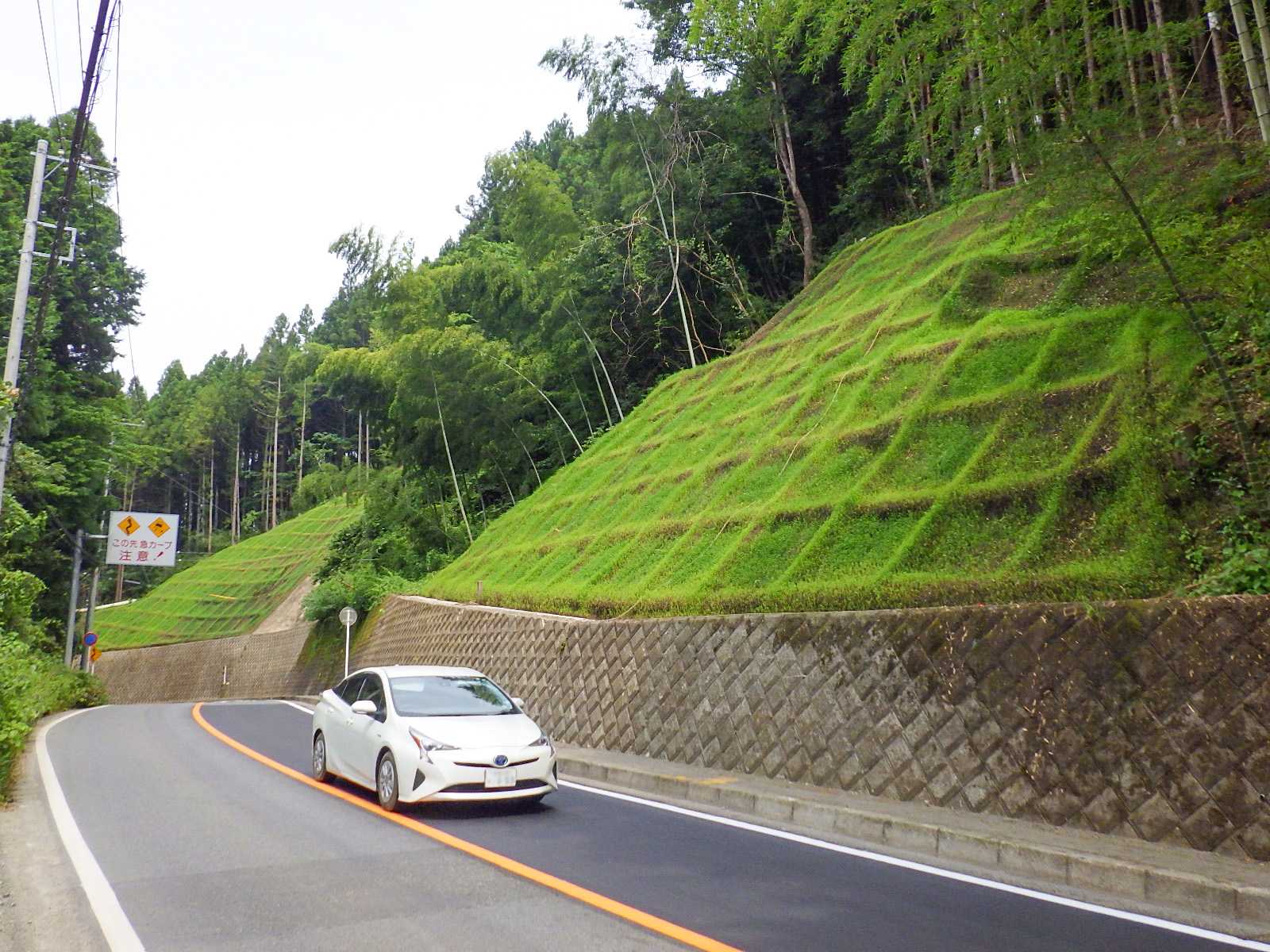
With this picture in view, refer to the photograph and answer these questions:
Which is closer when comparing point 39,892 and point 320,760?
point 39,892

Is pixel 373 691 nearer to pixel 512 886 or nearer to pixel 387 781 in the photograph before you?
pixel 387 781

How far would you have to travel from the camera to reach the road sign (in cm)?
3039

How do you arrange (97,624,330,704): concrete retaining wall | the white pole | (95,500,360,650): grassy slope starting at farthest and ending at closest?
(95,500,360,650): grassy slope, (97,624,330,704): concrete retaining wall, the white pole

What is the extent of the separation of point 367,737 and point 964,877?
5596mm

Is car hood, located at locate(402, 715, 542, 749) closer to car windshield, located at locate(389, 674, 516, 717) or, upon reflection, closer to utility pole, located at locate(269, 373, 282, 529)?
car windshield, located at locate(389, 674, 516, 717)

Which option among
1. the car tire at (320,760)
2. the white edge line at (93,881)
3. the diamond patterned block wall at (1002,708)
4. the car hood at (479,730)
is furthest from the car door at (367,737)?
the diamond patterned block wall at (1002,708)

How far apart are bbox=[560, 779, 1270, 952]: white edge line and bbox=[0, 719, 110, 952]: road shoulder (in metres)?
4.63

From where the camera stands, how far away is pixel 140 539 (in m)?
30.9

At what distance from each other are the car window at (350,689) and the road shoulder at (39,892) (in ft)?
9.34

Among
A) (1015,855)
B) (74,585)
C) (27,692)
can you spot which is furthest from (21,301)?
(1015,855)

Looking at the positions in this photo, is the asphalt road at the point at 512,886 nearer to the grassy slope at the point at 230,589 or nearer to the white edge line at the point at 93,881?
the white edge line at the point at 93,881

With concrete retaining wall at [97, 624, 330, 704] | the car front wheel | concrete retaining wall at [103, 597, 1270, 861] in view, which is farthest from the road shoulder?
concrete retaining wall at [97, 624, 330, 704]

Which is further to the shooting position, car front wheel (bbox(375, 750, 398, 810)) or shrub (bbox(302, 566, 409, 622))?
shrub (bbox(302, 566, 409, 622))

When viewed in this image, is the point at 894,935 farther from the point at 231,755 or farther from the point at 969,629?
the point at 231,755
